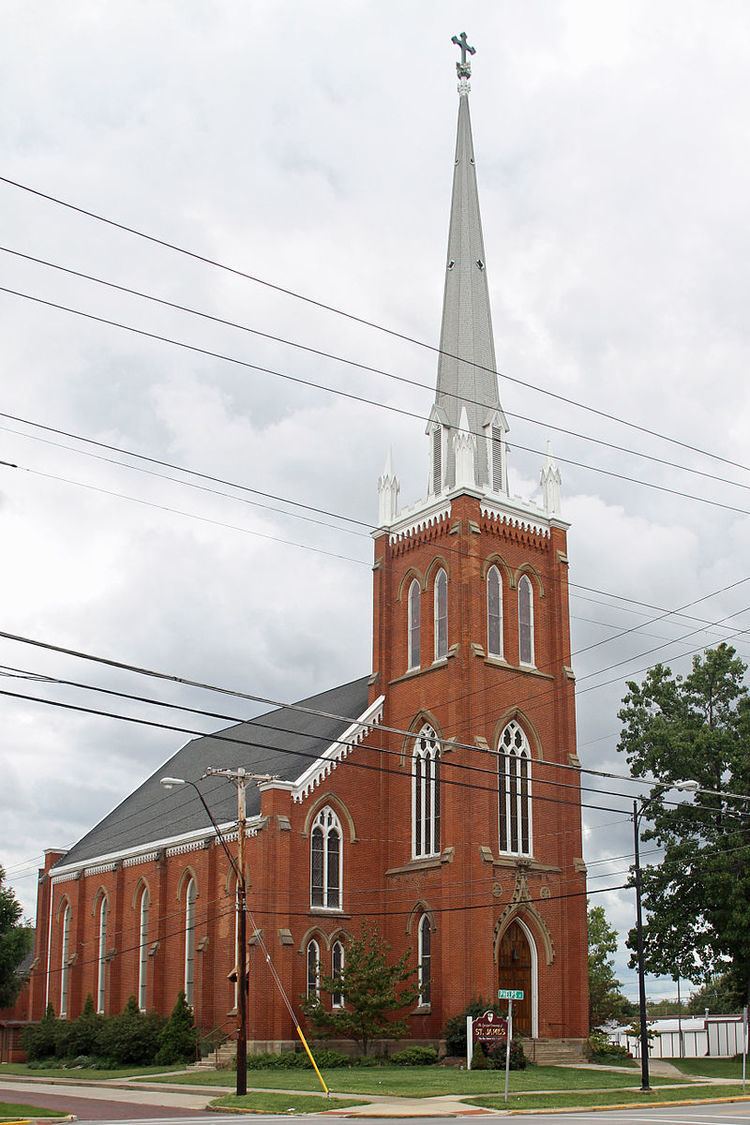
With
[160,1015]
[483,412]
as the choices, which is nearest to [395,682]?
[483,412]

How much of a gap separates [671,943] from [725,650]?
10744mm

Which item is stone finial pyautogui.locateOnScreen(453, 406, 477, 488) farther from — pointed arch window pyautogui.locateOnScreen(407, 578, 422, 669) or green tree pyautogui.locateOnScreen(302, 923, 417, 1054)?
green tree pyautogui.locateOnScreen(302, 923, 417, 1054)

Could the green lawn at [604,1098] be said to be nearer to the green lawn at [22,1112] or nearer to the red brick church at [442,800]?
the green lawn at [22,1112]

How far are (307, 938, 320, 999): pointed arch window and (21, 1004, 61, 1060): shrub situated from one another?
1553cm

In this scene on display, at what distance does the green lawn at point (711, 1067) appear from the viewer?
42.4 metres

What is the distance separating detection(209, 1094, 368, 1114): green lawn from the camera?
26891mm

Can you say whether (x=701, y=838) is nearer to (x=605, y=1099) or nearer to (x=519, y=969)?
(x=519, y=969)

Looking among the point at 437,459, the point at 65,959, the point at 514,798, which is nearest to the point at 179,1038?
the point at 514,798

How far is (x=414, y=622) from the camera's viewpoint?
49625mm

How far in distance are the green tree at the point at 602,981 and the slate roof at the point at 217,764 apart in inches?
803

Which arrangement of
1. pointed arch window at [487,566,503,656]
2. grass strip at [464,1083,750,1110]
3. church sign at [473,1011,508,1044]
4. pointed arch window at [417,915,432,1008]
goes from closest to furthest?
grass strip at [464,1083,750,1110] → church sign at [473,1011,508,1044] → pointed arch window at [417,915,432,1008] → pointed arch window at [487,566,503,656]

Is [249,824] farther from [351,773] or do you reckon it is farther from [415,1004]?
[415,1004]

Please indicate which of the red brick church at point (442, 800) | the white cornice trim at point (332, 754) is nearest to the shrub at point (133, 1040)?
the red brick church at point (442, 800)

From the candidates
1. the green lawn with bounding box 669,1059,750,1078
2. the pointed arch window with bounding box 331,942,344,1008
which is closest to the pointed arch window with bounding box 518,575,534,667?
the pointed arch window with bounding box 331,942,344,1008
